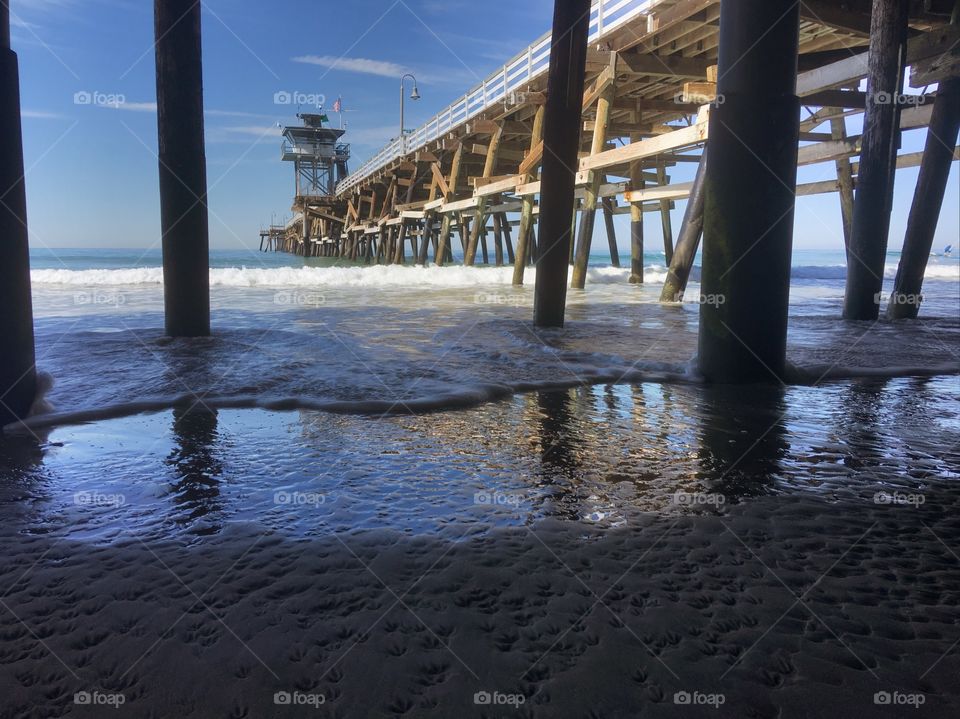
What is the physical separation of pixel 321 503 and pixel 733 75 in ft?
11.0

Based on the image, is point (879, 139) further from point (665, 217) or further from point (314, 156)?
point (314, 156)

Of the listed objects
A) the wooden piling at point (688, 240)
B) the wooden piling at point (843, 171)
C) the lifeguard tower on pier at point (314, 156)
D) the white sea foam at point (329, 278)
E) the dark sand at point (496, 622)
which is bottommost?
the dark sand at point (496, 622)

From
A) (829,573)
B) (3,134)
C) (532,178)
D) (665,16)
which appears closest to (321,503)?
(829,573)

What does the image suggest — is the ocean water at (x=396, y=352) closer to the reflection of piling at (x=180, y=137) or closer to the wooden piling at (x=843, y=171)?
the reflection of piling at (x=180, y=137)

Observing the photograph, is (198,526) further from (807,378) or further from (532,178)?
(532,178)

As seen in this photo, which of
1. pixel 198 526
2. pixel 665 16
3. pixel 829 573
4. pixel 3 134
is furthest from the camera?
pixel 665 16

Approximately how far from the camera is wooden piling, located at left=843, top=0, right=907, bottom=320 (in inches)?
273

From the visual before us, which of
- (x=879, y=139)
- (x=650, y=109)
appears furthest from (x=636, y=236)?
(x=879, y=139)

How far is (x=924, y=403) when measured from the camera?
3.66 m

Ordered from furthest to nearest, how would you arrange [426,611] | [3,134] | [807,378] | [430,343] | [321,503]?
1. [430,343]
2. [807,378]
3. [3,134]
4. [321,503]
5. [426,611]

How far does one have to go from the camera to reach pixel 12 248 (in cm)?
329

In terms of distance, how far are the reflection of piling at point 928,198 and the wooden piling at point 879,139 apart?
0.87 m

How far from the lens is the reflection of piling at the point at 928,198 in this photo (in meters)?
7.82

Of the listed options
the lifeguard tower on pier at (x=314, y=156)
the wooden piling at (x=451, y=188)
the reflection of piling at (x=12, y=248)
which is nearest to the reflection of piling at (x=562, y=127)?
the reflection of piling at (x=12, y=248)
